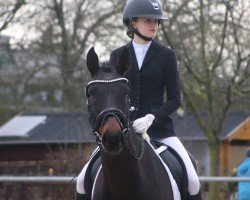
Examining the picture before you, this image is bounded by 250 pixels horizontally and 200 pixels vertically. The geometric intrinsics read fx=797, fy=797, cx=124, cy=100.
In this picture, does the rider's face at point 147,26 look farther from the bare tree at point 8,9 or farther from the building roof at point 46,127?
the building roof at point 46,127

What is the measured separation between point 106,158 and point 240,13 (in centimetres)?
1288

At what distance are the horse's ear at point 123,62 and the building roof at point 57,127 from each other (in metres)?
21.3

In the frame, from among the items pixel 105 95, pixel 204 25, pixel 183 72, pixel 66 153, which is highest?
pixel 105 95

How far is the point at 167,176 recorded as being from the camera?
6.54 meters

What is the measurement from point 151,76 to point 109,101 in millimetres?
1160

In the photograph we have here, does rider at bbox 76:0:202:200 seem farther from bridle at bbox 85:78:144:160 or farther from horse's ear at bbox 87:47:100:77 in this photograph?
bridle at bbox 85:78:144:160

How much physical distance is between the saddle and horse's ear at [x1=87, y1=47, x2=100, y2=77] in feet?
3.10

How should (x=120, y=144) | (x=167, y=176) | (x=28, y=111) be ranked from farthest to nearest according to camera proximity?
(x=28, y=111)
(x=167, y=176)
(x=120, y=144)

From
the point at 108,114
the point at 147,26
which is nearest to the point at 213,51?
the point at 147,26

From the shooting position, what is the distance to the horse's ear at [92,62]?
5.99 meters

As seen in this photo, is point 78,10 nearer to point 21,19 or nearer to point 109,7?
point 109,7

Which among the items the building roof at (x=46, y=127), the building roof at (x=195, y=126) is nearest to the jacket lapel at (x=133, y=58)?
the building roof at (x=46, y=127)

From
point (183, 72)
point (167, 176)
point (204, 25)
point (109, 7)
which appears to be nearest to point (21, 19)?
point (109, 7)

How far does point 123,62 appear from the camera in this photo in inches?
239
